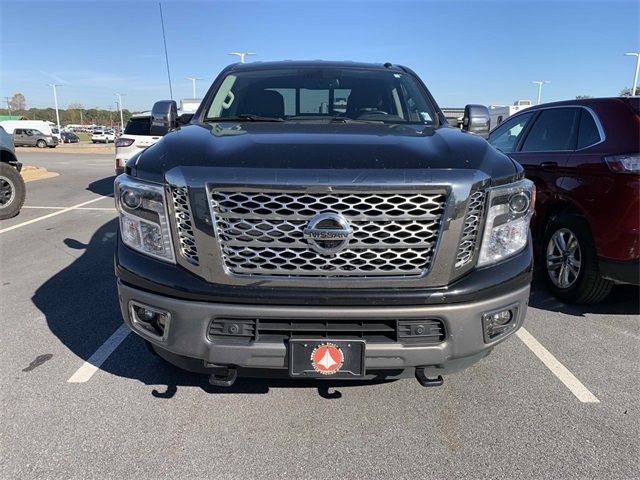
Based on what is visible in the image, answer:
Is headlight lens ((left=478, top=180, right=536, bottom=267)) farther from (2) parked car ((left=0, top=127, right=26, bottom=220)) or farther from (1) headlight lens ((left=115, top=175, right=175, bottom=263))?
(2) parked car ((left=0, top=127, right=26, bottom=220))

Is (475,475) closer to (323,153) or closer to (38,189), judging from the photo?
(323,153)

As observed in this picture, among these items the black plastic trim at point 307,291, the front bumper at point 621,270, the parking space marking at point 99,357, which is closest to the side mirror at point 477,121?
the front bumper at point 621,270

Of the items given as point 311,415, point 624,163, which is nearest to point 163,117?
point 311,415

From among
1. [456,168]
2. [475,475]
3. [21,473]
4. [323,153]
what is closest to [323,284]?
[323,153]

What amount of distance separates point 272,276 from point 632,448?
2.02 metres

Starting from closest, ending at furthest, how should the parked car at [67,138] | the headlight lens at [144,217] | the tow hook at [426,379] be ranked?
the headlight lens at [144,217]
the tow hook at [426,379]
the parked car at [67,138]

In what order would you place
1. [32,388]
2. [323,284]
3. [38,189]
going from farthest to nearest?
[38,189], [32,388], [323,284]

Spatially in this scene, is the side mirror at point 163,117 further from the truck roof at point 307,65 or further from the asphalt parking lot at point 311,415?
the asphalt parking lot at point 311,415

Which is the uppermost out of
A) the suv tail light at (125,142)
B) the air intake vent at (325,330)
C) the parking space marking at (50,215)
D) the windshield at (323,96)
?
the windshield at (323,96)

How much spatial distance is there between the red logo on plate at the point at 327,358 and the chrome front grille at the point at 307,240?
0.33 m

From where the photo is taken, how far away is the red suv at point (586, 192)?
3.69 m

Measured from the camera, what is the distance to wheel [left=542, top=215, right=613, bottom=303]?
409 cm

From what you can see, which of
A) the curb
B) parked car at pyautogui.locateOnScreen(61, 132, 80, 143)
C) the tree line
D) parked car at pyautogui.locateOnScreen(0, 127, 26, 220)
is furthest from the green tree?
parked car at pyautogui.locateOnScreen(0, 127, 26, 220)

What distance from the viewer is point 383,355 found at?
224 centimetres
